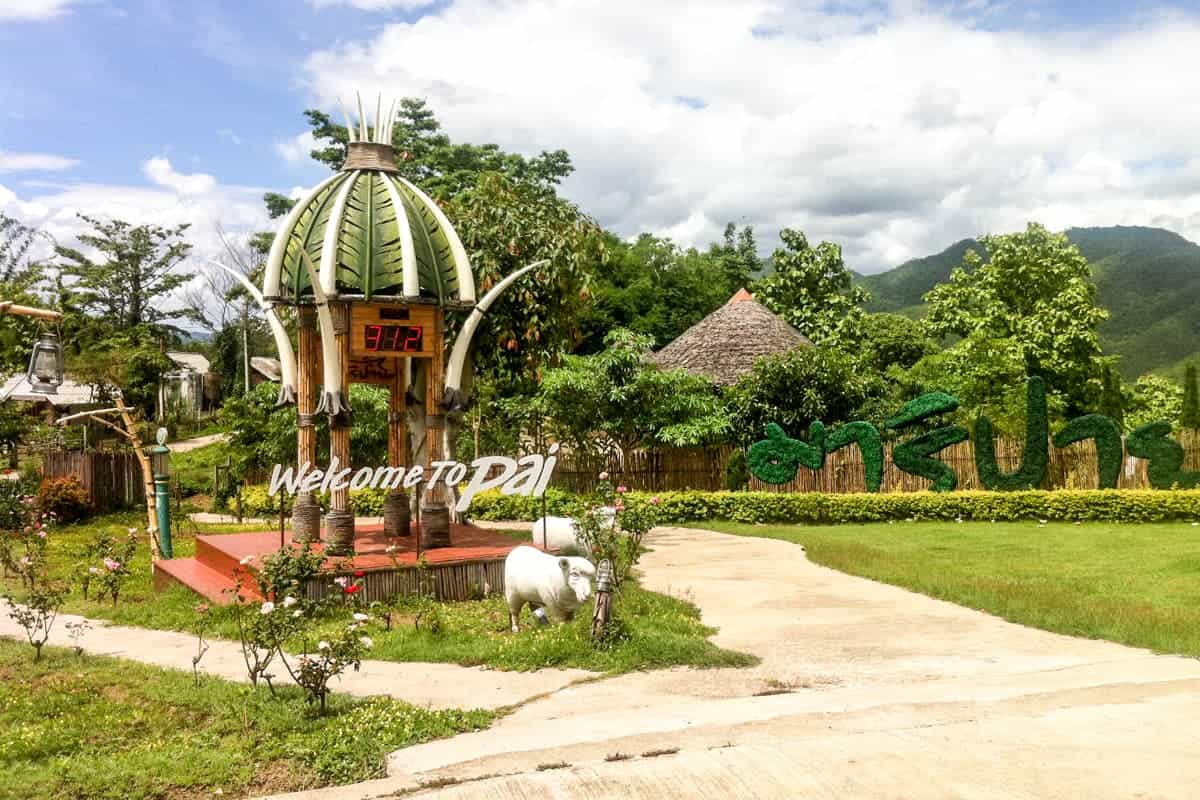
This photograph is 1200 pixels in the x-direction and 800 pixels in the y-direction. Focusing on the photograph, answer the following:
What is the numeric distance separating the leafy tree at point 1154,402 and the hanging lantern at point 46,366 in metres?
41.6

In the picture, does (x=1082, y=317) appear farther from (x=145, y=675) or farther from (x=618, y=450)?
(x=145, y=675)

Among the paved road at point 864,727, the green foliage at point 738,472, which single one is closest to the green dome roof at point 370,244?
the paved road at point 864,727

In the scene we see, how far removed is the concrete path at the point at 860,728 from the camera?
579cm

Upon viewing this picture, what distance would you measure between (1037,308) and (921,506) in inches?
733

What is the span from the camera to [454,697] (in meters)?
7.91

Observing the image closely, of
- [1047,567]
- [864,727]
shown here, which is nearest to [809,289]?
[1047,567]

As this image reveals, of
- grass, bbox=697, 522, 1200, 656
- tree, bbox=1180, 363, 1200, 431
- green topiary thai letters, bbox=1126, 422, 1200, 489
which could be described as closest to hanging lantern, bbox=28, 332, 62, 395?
grass, bbox=697, 522, 1200, 656

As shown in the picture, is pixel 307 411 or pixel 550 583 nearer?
pixel 550 583

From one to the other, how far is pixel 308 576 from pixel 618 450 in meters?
15.0

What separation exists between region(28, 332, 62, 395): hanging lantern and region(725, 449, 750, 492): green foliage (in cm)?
1845

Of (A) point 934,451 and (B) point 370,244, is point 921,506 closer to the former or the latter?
(A) point 934,451

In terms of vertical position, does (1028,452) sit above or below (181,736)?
above

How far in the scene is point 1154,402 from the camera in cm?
4750

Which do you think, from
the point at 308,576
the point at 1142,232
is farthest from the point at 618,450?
the point at 1142,232
